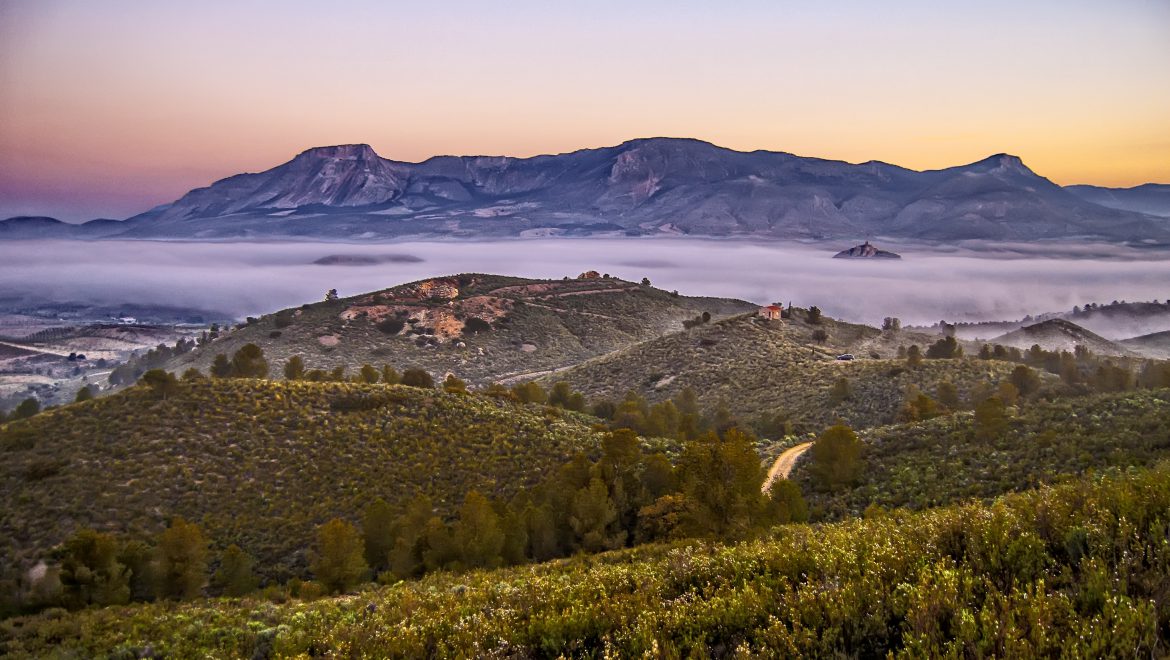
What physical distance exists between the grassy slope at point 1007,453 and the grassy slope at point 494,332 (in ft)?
280

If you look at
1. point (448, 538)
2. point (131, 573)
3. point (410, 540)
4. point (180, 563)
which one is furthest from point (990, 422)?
A: point (131, 573)

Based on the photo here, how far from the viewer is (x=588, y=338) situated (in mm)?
146125

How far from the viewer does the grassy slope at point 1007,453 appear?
26.0m

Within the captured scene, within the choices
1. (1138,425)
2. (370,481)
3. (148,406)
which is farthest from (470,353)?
(1138,425)

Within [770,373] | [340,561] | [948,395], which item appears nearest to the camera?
[340,561]

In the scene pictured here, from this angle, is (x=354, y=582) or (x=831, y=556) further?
(x=354, y=582)

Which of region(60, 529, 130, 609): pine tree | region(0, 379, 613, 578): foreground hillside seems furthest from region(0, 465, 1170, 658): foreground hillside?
region(0, 379, 613, 578): foreground hillside

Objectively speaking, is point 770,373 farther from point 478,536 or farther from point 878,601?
point 878,601

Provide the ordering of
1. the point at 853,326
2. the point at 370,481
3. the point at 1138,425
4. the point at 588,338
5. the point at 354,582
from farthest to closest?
the point at 588,338 < the point at 853,326 < the point at 370,481 < the point at 1138,425 < the point at 354,582

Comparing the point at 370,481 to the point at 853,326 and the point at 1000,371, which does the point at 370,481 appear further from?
the point at 853,326

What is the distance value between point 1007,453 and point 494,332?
118m

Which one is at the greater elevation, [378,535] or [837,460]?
[837,460]

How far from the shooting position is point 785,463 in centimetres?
4012

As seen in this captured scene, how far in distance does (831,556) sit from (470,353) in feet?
397
